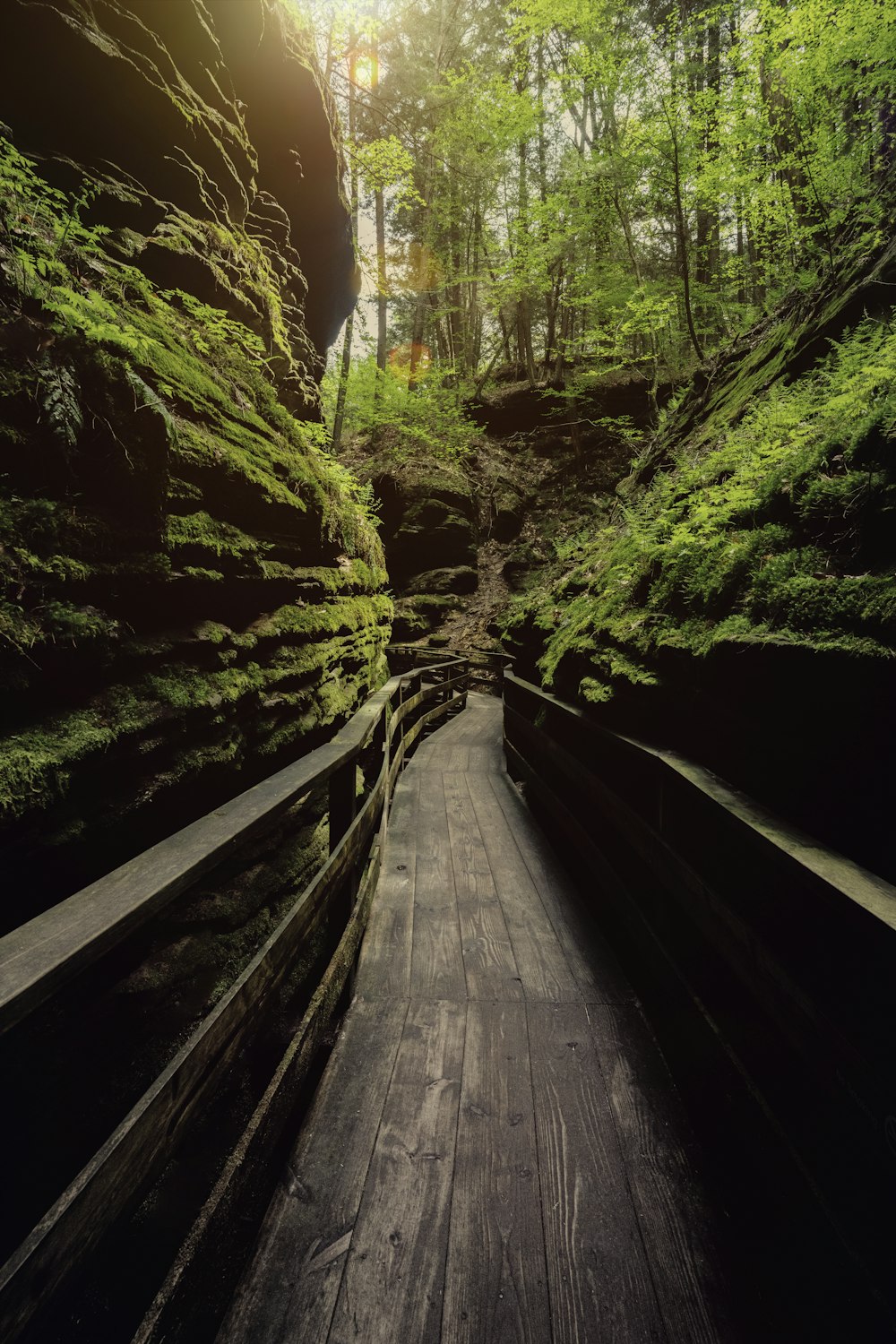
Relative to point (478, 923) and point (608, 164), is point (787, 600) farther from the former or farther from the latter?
point (608, 164)

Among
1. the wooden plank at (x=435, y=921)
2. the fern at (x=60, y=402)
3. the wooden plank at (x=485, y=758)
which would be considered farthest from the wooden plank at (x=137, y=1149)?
the wooden plank at (x=485, y=758)

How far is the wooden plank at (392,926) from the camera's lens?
2.73 metres

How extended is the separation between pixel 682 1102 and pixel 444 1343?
112 centimetres

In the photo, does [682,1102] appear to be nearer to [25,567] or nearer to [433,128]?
[25,567]

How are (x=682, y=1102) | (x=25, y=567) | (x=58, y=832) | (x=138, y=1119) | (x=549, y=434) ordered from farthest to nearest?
(x=549, y=434) < (x=682, y=1102) < (x=25, y=567) < (x=58, y=832) < (x=138, y=1119)

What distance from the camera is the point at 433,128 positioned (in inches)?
690

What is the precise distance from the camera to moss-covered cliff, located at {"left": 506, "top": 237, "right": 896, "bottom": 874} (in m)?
1.70

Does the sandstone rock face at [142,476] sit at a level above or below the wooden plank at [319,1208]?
above

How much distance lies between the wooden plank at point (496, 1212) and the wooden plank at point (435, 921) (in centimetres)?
42

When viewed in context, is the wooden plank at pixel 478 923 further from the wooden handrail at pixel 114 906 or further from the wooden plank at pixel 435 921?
the wooden handrail at pixel 114 906

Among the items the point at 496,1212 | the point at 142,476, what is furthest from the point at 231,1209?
the point at 142,476

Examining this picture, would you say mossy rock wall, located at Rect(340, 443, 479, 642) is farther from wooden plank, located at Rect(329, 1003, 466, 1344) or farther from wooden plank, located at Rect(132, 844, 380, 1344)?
wooden plank, located at Rect(132, 844, 380, 1344)

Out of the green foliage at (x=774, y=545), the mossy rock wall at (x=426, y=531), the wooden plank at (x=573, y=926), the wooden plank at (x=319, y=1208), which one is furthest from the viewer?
the mossy rock wall at (x=426, y=531)

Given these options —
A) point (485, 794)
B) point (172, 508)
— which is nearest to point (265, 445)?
point (172, 508)
